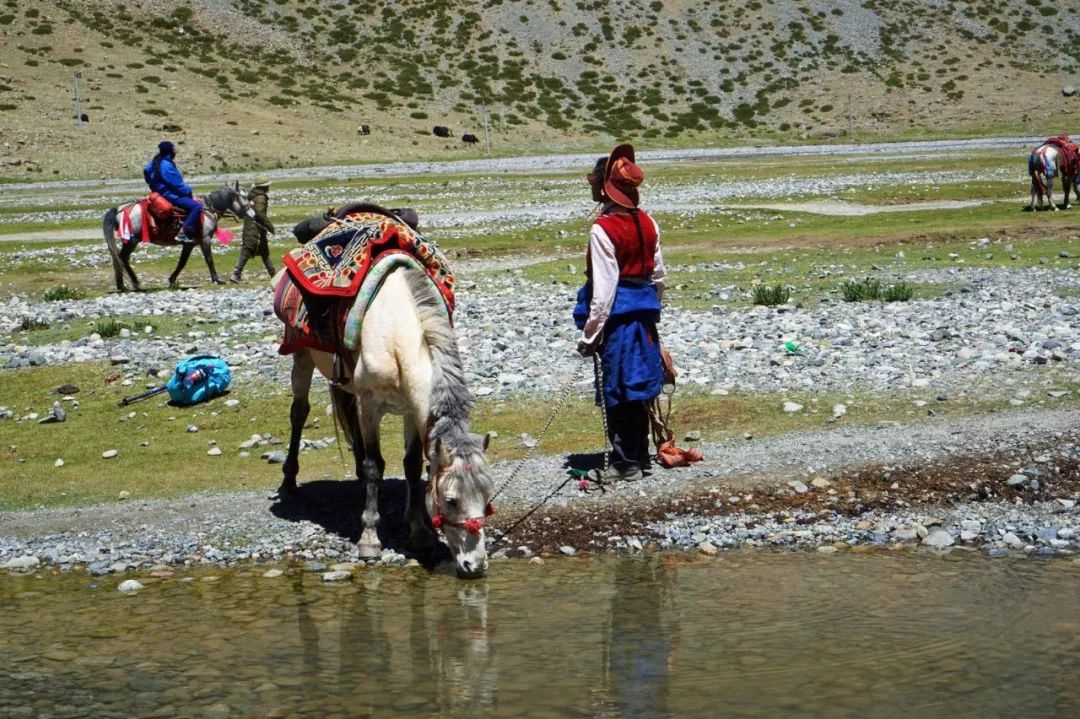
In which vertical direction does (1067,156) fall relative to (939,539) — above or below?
above

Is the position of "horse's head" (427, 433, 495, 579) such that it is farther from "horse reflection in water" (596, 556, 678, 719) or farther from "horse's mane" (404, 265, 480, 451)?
"horse reflection in water" (596, 556, 678, 719)

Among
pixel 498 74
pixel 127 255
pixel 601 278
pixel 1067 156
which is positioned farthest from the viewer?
pixel 498 74

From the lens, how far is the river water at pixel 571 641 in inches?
259

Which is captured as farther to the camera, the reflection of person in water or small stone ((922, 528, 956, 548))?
small stone ((922, 528, 956, 548))

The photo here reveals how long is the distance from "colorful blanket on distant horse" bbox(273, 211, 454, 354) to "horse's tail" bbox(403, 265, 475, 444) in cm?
20

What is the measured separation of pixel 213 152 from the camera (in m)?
68.4

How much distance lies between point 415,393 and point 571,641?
209cm

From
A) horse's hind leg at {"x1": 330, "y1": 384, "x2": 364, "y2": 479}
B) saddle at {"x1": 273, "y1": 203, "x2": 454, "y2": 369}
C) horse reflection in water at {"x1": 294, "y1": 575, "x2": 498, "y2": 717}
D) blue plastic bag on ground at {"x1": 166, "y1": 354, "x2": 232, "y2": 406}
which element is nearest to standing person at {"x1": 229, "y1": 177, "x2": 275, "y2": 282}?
blue plastic bag on ground at {"x1": 166, "y1": 354, "x2": 232, "y2": 406}

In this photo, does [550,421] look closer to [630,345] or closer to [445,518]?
[630,345]

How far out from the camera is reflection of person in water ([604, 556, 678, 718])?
661 centimetres

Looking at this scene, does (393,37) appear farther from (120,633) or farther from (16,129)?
(120,633)

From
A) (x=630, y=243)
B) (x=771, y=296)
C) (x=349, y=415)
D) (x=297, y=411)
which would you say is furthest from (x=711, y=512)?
(x=771, y=296)

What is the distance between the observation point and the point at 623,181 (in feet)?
33.3

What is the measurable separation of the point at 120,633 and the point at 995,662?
16.7 ft
